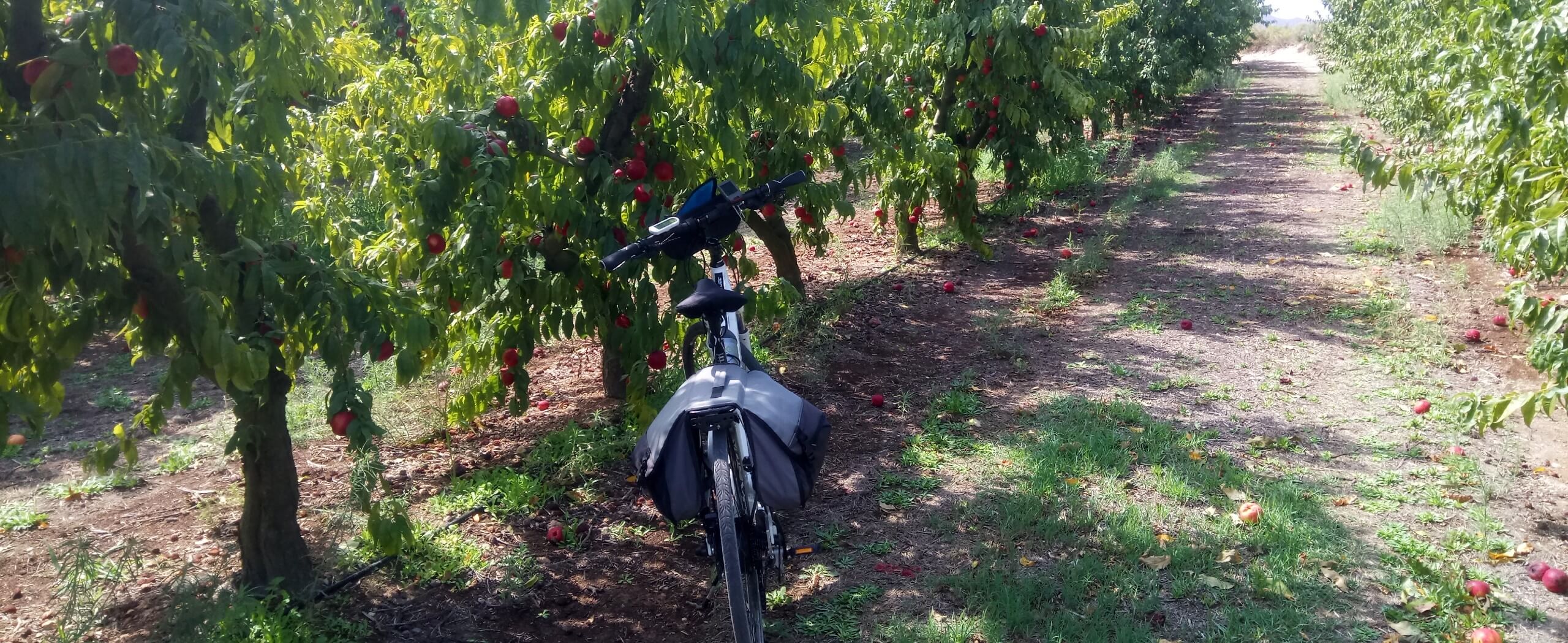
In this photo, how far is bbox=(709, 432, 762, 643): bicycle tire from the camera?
249cm

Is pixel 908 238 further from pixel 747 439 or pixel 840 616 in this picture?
pixel 747 439

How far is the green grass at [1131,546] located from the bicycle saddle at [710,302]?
Answer: 111 cm

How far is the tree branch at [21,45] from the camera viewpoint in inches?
90.0

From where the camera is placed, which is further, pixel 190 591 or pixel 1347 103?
pixel 1347 103

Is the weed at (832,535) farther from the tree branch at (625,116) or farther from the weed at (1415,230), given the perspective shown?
the weed at (1415,230)

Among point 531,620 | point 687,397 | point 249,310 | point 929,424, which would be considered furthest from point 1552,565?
point 249,310

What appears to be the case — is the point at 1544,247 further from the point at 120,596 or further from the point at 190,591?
the point at 120,596

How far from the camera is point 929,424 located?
15.7 ft

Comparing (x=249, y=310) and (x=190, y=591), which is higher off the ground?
(x=249, y=310)

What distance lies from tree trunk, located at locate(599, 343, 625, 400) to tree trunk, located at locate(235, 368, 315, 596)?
2.03 metres

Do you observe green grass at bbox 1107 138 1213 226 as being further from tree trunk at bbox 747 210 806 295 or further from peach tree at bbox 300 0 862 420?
peach tree at bbox 300 0 862 420

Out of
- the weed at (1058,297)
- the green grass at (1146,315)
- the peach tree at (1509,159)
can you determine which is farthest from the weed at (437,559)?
the weed at (1058,297)

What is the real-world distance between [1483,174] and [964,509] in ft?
9.35

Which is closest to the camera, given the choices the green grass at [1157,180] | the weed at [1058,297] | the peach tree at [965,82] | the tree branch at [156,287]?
the tree branch at [156,287]
